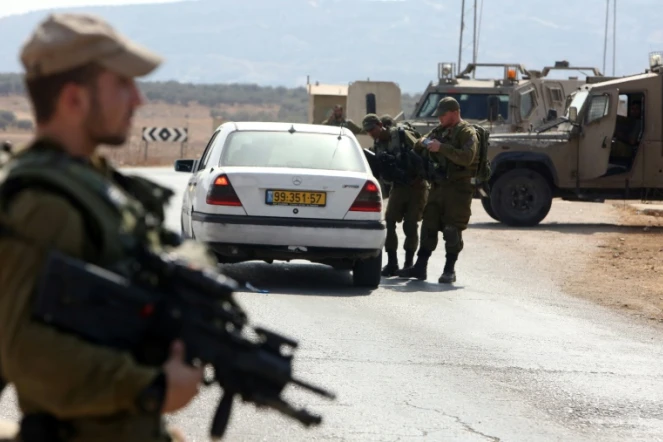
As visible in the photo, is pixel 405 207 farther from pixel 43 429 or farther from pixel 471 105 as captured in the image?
pixel 471 105

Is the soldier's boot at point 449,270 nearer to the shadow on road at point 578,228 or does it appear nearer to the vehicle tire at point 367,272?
the vehicle tire at point 367,272

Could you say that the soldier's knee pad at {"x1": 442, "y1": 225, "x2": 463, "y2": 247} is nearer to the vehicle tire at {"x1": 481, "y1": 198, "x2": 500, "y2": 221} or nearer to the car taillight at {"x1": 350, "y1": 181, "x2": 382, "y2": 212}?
the car taillight at {"x1": 350, "y1": 181, "x2": 382, "y2": 212}

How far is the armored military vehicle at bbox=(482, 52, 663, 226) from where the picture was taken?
20000 millimetres

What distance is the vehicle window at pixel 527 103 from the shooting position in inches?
976

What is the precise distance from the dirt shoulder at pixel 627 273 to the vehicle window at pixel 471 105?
4670 mm

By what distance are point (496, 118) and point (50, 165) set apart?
21689 millimetres

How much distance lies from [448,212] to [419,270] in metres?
0.73

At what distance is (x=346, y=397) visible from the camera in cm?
690

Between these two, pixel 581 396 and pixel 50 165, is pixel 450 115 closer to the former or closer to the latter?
pixel 581 396

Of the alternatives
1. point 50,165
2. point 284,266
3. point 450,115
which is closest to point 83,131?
point 50,165

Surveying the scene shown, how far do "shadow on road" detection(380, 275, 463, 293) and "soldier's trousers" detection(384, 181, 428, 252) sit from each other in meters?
0.45

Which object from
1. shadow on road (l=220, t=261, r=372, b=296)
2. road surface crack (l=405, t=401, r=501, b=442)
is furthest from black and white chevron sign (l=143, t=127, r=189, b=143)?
road surface crack (l=405, t=401, r=501, b=442)

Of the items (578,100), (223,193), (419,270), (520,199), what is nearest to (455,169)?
(419,270)

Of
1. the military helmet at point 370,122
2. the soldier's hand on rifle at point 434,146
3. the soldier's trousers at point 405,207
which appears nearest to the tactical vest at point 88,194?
the soldier's hand on rifle at point 434,146
